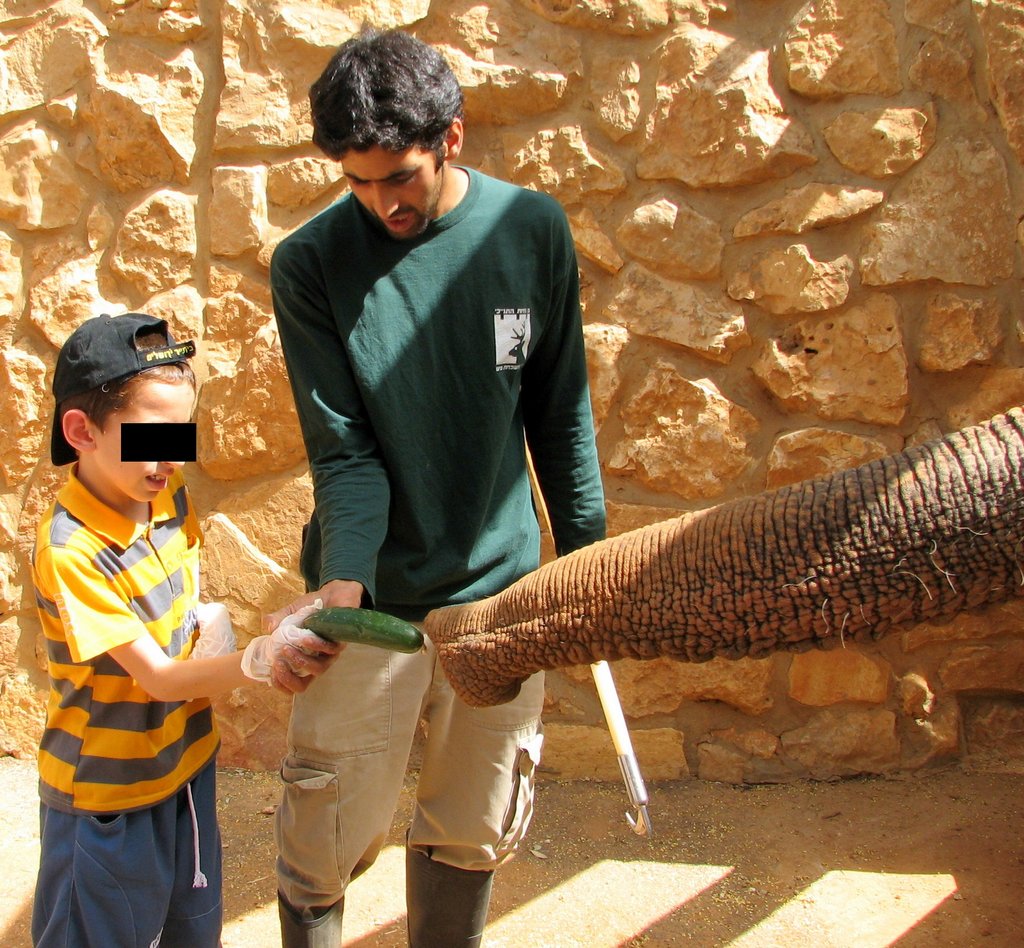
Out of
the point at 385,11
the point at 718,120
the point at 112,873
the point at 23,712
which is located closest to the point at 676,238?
the point at 718,120

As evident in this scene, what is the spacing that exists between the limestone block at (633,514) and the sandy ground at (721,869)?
2.50ft

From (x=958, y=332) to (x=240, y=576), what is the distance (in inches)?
80.3

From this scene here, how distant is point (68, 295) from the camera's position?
290 cm

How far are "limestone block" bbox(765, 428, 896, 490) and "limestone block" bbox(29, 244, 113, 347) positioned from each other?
1.87 metres

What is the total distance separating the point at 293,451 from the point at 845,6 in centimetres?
183

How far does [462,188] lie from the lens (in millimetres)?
1903

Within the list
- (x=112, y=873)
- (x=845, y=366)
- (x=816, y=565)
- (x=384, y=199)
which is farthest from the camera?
(x=845, y=366)

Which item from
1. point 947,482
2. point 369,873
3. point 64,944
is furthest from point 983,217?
point 64,944

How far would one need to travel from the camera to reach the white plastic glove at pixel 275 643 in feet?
4.87

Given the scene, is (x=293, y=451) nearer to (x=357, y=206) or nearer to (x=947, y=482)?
(x=357, y=206)

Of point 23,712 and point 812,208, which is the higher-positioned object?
point 812,208

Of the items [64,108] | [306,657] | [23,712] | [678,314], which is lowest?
[23,712]

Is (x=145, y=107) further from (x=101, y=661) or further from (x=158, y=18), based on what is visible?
(x=101, y=661)

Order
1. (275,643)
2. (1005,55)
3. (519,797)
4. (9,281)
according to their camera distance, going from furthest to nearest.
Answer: (9,281)
(1005,55)
(519,797)
(275,643)
